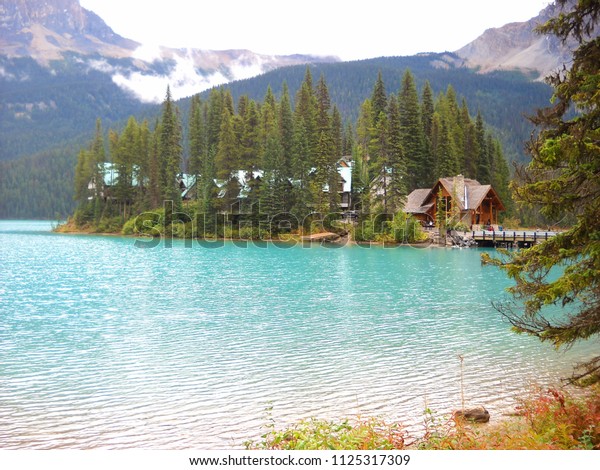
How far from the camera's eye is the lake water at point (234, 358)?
8.57 meters

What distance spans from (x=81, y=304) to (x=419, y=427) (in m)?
14.8

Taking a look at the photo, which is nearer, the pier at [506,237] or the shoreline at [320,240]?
the pier at [506,237]

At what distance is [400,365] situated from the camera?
11.7 m

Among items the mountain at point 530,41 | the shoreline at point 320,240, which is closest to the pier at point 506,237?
the shoreline at point 320,240

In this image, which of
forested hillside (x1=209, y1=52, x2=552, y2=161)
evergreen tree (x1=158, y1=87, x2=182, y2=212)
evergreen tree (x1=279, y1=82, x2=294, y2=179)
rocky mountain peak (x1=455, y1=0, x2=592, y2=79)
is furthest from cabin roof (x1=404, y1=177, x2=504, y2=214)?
forested hillside (x1=209, y1=52, x2=552, y2=161)

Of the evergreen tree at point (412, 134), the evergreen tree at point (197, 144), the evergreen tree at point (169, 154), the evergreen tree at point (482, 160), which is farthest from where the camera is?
the evergreen tree at point (197, 144)

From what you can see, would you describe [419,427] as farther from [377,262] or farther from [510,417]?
[377,262]

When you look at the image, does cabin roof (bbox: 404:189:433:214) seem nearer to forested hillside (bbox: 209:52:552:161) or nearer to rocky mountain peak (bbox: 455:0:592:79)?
rocky mountain peak (bbox: 455:0:592:79)

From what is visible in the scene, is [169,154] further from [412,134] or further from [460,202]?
[460,202]

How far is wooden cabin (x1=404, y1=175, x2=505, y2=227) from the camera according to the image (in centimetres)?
5834

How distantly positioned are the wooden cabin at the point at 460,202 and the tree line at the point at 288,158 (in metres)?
3.16

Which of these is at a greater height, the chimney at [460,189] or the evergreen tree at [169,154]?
the evergreen tree at [169,154]

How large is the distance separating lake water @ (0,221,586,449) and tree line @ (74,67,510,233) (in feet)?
117

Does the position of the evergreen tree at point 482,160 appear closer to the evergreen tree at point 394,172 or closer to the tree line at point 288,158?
the tree line at point 288,158
